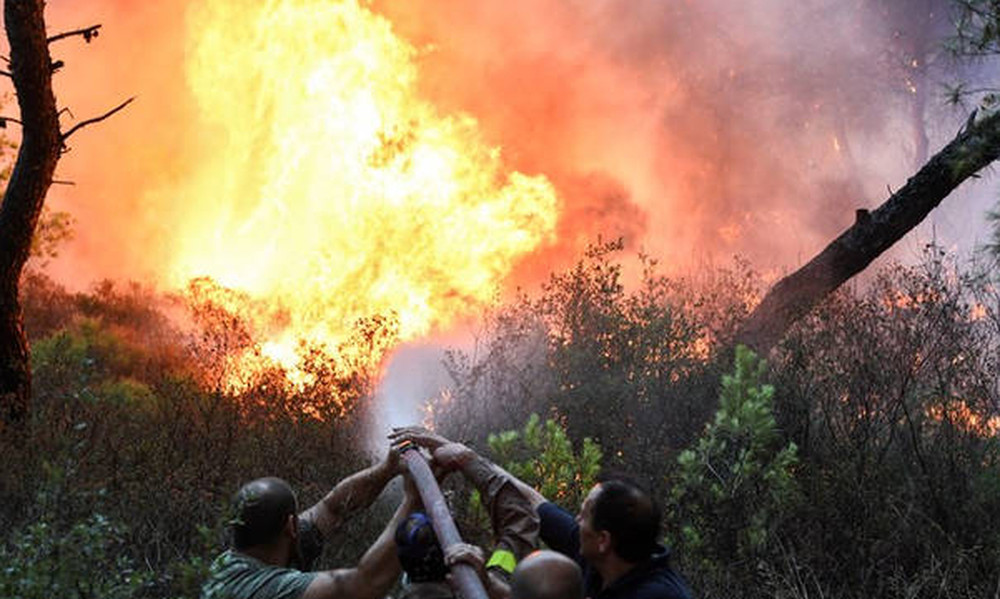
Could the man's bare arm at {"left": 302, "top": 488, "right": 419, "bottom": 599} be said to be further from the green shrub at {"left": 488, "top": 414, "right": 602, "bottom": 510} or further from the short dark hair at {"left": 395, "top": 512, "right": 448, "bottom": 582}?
the green shrub at {"left": 488, "top": 414, "right": 602, "bottom": 510}

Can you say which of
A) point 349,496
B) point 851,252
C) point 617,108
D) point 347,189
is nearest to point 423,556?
point 349,496

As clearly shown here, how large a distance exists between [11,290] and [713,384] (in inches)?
241

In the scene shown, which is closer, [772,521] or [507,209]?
[772,521]

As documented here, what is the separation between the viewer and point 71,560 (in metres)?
3.59

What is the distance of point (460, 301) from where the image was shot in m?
11.1

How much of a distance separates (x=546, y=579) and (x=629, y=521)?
2.21 ft

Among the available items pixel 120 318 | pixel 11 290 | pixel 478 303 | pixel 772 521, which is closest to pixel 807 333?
pixel 772 521

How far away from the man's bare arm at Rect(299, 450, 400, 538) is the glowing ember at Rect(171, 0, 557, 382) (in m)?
6.66

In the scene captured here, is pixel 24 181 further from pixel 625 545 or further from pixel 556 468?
pixel 625 545

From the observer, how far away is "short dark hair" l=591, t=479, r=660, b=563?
2.98 meters

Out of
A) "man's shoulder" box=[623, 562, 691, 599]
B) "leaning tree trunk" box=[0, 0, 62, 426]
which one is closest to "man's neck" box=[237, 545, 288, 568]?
"man's shoulder" box=[623, 562, 691, 599]

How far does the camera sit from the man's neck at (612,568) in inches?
119

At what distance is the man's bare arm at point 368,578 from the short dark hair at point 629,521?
2.17 ft

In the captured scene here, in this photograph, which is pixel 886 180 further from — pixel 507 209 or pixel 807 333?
pixel 807 333
